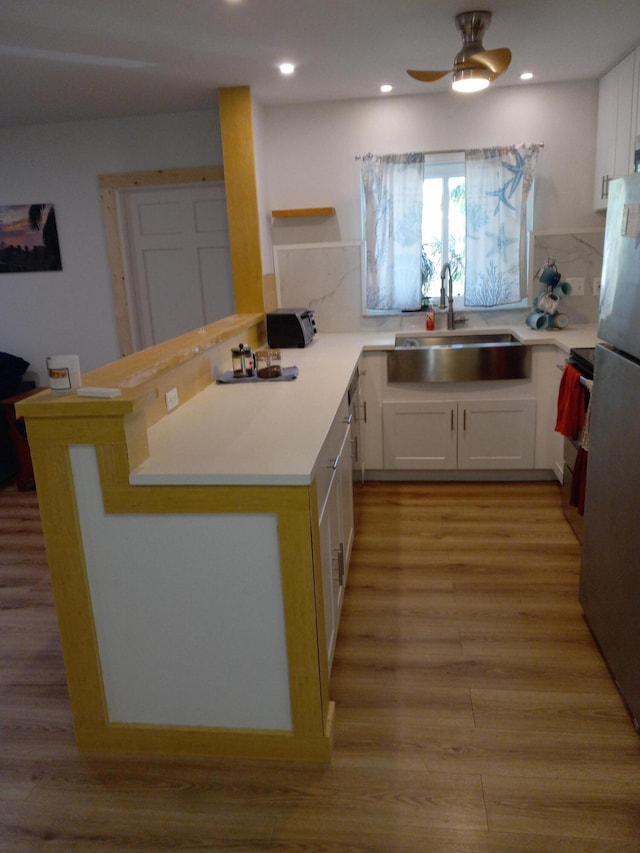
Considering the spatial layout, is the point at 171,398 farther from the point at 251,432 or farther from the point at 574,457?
the point at 574,457

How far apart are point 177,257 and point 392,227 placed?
5.15 feet

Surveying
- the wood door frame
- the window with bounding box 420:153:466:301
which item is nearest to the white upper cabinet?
the window with bounding box 420:153:466:301

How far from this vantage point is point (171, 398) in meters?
2.46

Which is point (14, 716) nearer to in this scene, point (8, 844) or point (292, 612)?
point (8, 844)

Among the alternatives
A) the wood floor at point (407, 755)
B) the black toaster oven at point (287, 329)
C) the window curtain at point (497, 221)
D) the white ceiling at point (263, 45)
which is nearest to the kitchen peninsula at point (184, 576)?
the wood floor at point (407, 755)

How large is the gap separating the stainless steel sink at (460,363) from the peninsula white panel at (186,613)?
232cm

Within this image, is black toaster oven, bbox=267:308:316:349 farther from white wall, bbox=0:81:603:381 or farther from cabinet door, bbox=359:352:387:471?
white wall, bbox=0:81:603:381

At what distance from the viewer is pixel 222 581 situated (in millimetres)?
1774

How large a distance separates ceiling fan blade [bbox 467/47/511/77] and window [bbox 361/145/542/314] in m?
1.33

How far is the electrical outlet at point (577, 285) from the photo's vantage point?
420 centimetres

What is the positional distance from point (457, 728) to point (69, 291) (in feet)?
13.4

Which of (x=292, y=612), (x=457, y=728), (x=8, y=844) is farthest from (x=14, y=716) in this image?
(x=457, y=728)

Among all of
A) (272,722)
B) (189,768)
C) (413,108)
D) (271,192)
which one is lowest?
(189,768)

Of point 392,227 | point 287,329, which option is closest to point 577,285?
point 392,227
